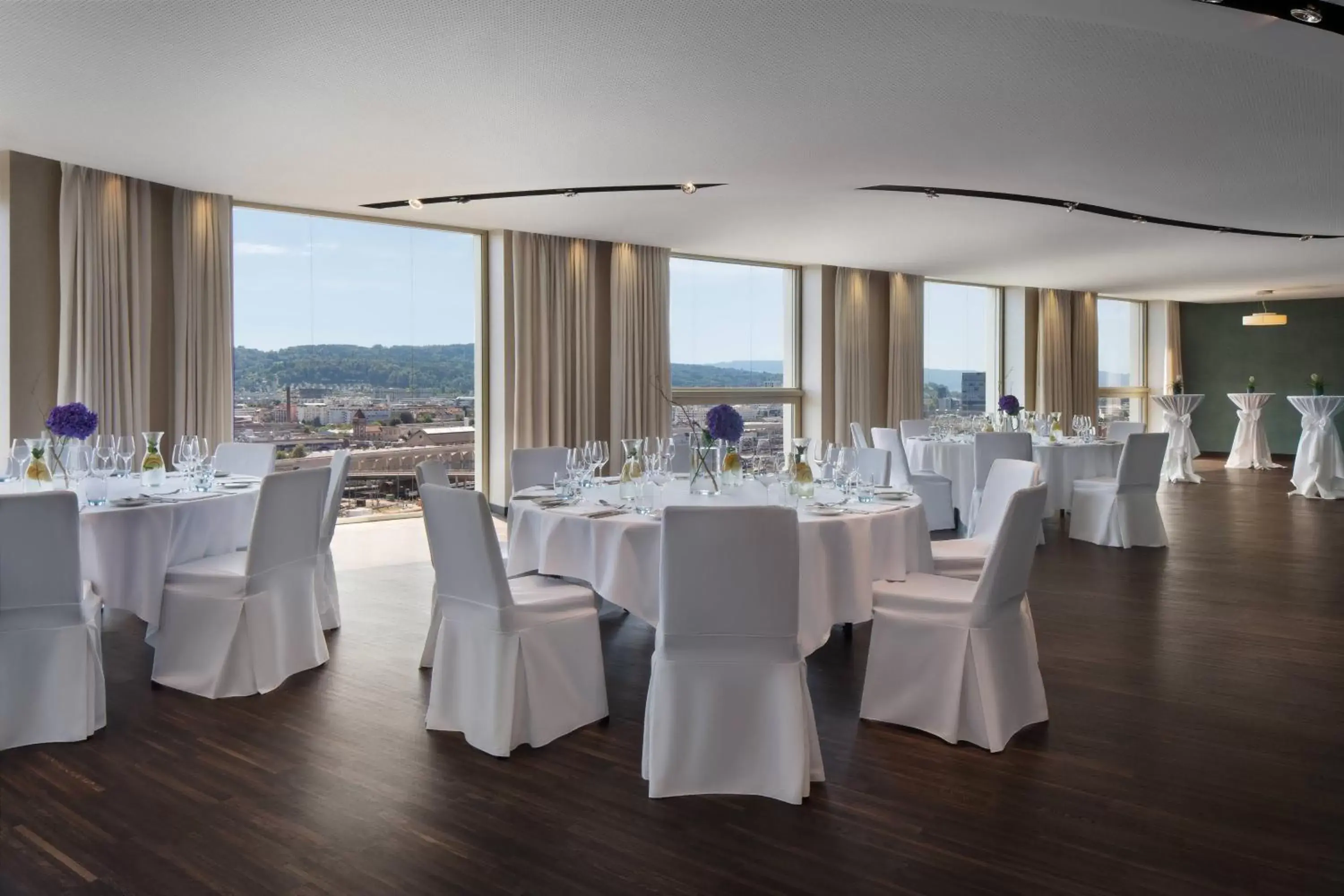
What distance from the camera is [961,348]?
1533 centimetres

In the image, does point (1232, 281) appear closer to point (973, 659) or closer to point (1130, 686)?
point (1130, 686)

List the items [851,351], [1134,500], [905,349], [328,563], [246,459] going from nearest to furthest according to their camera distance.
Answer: [328,563] < [246,459] < [1134,500] < [851,351] < [905,349]

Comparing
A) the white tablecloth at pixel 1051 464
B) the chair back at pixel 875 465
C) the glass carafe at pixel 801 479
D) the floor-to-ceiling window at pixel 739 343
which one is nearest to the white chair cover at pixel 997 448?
the white tablecloth at pixel 1051 464

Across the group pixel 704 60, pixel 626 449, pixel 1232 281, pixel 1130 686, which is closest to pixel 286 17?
pixel 704 60

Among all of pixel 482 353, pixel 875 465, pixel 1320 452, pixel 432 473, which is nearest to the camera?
pixel 432 473

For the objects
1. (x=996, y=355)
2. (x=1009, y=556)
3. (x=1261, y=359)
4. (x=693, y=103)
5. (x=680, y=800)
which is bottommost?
(x=680, y=800)

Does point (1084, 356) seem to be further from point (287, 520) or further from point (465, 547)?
point (465, 547)

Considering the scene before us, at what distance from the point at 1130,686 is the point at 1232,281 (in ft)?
42.3

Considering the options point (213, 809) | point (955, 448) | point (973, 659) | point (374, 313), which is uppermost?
point (374, 313)

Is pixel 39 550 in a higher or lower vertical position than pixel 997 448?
lower

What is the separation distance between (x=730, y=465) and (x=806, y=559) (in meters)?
0.94

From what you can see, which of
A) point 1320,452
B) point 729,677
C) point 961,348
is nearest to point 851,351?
point 961,348

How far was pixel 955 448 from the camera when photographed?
30.4 ft

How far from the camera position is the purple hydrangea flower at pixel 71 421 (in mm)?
4512
